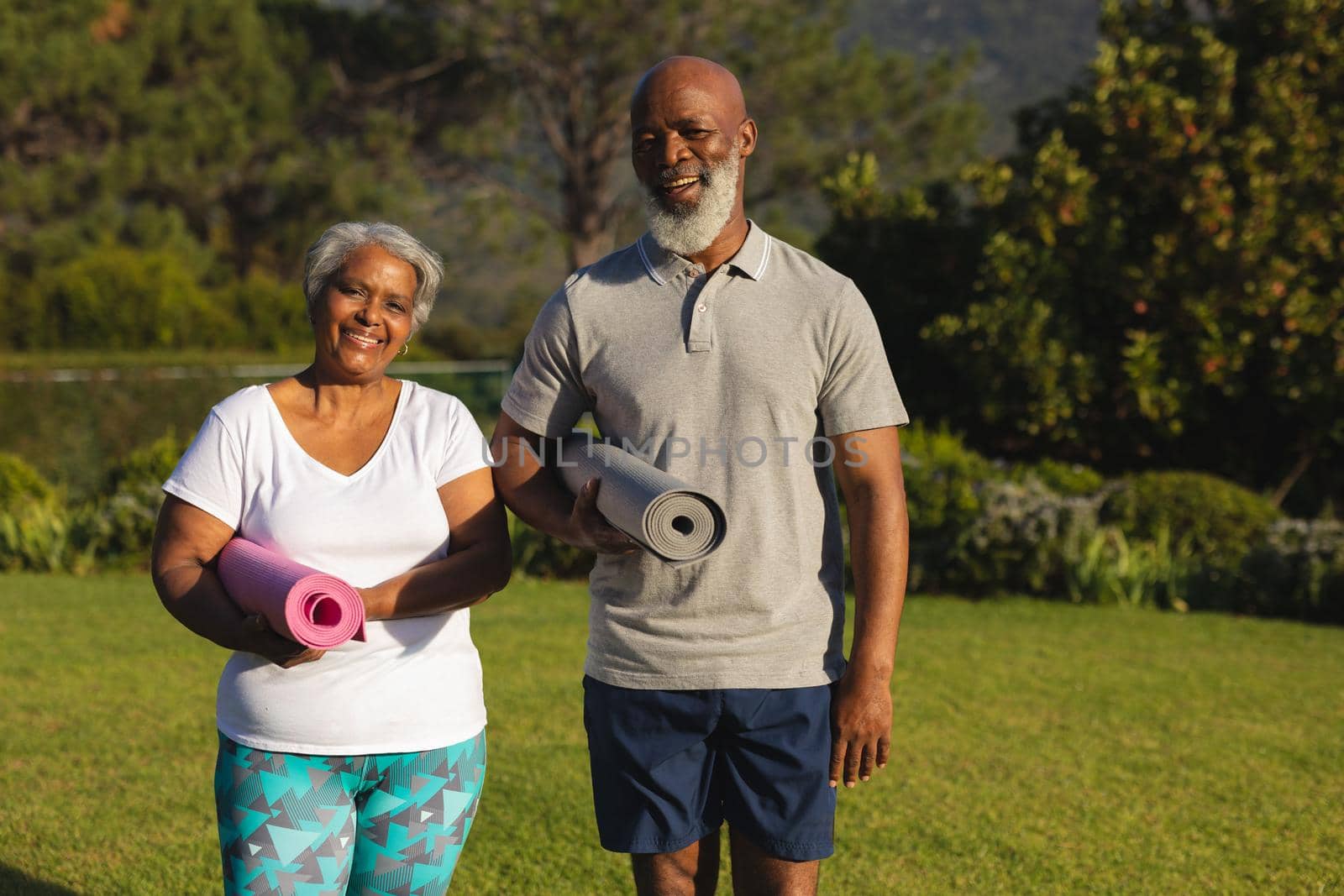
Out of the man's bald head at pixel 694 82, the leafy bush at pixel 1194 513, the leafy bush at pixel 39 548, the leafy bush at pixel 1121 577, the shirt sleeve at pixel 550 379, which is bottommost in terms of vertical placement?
the leafy bush at pixel 39 548

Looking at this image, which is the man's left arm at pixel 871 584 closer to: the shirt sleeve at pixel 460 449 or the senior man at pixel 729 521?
the senior man at pixel 729 521

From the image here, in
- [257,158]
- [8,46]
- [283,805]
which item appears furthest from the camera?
[257,158]

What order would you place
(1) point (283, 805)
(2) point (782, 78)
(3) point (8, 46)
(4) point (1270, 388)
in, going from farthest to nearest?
(2) point (782, 78)
(3) point (8, 46)
(4) point (1270, 388)
(1) point (283, 805)

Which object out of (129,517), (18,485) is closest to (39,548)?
(129,517)

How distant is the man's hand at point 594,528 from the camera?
7.40 feet

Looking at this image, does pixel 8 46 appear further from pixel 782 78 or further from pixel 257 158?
pixel 782 78

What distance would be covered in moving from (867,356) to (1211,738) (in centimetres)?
399

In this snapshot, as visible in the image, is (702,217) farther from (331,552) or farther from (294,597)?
(294,597)

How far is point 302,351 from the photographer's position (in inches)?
855

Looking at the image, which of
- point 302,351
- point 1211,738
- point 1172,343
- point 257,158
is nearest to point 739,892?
point 1211,738

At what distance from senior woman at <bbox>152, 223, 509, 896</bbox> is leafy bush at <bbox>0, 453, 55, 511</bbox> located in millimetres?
9399

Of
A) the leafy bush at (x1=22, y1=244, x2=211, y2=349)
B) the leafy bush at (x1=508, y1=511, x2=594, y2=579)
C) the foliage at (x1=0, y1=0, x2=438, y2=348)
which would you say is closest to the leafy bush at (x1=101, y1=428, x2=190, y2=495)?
the leafy bush at (x1=508, y1=511, x2=594, y2=579)

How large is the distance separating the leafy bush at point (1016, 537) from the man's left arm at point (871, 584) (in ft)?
20.5

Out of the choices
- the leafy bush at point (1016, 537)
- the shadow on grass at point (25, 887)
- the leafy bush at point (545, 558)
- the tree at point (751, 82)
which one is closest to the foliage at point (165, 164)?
the tree at point (751, 82)
